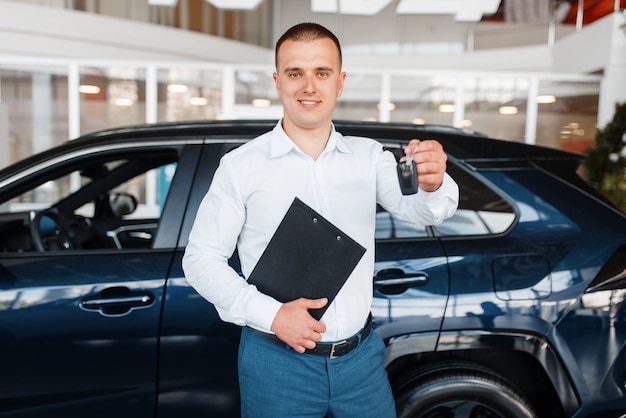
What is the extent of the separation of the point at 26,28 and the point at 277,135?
35.7ft

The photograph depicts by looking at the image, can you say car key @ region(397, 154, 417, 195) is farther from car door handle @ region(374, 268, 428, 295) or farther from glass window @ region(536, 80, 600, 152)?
glass window @ region(536, 80, 600, 152)

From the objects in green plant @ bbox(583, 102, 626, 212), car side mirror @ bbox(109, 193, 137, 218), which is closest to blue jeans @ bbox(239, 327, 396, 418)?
car side mirror @ bbox(109, 193, 137, 218)

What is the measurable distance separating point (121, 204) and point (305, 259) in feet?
8.22

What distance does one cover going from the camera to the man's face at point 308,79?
1.35 metres

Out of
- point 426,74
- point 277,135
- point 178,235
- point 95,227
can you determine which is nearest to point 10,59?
point 426,74

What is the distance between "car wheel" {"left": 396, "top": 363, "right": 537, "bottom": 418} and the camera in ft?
6.38

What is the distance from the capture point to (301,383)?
54.8 inches

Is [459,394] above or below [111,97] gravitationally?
below

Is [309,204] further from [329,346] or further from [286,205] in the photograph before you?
[329,346]

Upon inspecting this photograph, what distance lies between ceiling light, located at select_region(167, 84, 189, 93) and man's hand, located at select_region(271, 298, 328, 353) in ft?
28.9

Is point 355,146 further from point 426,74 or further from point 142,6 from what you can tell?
point 142,6

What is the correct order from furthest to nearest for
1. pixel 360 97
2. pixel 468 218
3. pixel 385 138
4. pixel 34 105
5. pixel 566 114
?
pixel 360 97 → pixel 34 105 → pixel 566 114 → pixel 385 138 → pixel 468 218

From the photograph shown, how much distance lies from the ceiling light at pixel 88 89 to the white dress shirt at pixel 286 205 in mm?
9029

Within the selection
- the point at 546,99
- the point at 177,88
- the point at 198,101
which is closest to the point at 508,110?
the point at 546,99
